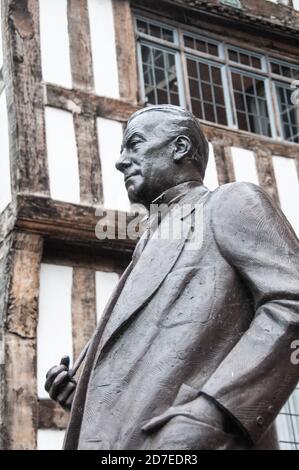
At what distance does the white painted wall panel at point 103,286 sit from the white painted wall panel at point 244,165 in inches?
75.8

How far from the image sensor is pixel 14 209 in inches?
348

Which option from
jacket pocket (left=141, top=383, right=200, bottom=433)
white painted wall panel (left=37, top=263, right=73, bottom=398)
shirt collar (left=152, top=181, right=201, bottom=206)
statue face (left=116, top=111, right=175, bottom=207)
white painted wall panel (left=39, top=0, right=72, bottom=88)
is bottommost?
jacket pocket (left=141, top=383, right=200, bottom=433)

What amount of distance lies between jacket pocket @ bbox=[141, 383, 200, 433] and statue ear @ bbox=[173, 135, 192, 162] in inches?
35.0

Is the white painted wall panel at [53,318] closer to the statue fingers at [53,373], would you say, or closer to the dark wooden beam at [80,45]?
the dark wooden beam at [80,45]

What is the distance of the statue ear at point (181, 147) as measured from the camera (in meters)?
3.43

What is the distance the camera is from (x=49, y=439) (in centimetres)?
835

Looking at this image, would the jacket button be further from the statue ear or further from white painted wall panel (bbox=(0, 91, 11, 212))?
white painted wall panel (bbox=(0, 91, 11, 212))

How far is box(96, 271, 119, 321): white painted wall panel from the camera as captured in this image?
910 cm

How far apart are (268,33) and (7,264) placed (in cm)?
484

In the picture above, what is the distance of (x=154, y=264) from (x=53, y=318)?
5.78m

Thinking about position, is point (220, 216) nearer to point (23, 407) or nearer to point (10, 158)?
point (23, 407)

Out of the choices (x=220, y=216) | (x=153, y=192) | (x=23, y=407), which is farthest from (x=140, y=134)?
(x=23, y=407)

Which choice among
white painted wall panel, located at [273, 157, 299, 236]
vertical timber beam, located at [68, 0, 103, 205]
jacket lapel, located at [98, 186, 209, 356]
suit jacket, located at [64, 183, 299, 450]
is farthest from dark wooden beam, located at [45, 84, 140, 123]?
suit jacket, located at [64, 183, 299, 450]

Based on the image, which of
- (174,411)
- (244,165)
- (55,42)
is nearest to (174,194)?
(174,411)
